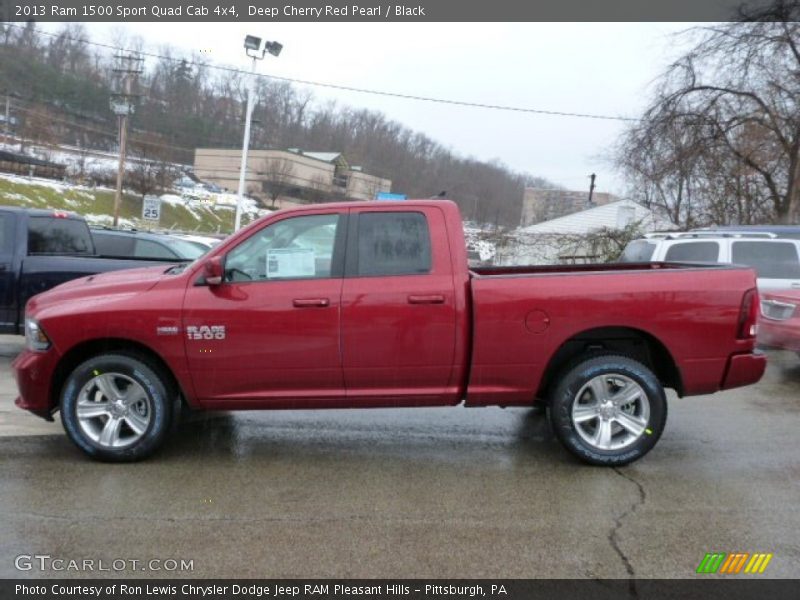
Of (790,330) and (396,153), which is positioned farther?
(396,153)

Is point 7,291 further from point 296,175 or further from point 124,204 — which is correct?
point 124,204

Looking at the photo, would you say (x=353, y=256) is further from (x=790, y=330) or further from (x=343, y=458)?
(x=790, y=330)

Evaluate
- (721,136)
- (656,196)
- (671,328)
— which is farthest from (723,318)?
(656,196)

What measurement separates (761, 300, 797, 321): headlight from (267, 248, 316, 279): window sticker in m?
6.14

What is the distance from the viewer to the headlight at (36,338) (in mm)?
4586

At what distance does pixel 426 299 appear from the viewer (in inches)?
178

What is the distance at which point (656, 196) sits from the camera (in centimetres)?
2872

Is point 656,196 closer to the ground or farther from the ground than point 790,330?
farther from the ground

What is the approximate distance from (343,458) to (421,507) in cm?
105

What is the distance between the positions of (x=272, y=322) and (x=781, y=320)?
6.41 meters

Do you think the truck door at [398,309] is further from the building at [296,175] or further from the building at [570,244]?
the building at [296,175]

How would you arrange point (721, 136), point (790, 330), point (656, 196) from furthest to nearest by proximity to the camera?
point (656, 196) → point (721, 136) → point (790, 330)

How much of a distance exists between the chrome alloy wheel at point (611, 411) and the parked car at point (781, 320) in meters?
4.19
